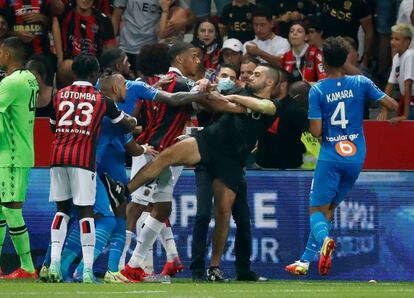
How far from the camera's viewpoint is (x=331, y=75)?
46.0ft

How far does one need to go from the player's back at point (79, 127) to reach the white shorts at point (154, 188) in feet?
4.10

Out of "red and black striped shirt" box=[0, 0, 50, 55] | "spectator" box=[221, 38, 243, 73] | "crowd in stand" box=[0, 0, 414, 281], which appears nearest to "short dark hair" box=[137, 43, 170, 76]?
"crowd in stand" box=[0, 0, 414, 281]

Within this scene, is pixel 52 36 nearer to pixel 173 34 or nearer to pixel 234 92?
pixel 173 34

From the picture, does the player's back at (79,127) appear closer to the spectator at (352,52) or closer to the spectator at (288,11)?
the spectator at (352,52)

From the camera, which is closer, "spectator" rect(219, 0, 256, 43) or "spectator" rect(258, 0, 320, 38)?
"spectator" rect(219, 0, 256, 43)

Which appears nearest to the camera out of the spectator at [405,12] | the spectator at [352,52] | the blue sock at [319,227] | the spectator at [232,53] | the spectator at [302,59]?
the blue sock at [319,227]

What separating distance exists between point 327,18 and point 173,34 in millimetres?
2136

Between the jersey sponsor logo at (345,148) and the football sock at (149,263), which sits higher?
the jersey sponsor logo at (345,148)

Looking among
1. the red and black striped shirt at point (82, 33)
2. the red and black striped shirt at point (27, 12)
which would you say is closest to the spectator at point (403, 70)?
the red and black striped shirt at point (82, 33)

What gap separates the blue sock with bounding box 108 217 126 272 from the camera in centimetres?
1378

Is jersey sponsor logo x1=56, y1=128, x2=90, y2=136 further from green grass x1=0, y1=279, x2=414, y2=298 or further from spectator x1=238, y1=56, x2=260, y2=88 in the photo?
spectator x1=238, y1=56, x2=260, y2=88

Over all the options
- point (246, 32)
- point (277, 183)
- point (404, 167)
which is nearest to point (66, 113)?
point (277, 183)

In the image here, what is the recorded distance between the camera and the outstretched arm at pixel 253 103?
46.5ft

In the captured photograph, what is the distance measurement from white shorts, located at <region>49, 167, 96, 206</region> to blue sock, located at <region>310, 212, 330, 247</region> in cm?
232
